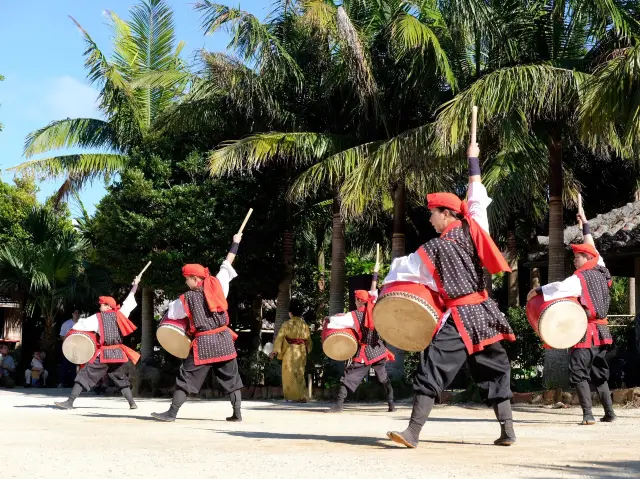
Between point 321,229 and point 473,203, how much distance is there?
14.4m

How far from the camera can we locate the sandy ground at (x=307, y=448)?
507 cm

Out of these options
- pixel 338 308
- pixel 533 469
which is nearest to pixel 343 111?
pixel 338 308

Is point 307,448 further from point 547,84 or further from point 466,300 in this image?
point 547,84

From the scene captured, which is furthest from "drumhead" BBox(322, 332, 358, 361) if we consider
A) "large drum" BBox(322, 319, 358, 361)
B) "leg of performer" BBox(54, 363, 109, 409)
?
"leg of performer" BBox(54, 363, 109, 409)

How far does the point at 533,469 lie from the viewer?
16.5ft

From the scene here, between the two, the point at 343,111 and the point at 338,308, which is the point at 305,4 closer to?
the point at 343,111

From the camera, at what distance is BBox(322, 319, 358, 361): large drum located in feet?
38.3

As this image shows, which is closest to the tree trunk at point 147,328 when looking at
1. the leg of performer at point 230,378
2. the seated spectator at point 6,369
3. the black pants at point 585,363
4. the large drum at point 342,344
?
the seated spectator at point 6,369

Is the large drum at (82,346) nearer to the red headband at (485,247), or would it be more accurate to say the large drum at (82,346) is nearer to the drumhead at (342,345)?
the drumhead at (342,345)

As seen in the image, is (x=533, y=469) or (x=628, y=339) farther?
(x=628, y=339)

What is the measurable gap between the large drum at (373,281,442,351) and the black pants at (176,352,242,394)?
339 cm

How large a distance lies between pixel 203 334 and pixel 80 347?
3214 mm

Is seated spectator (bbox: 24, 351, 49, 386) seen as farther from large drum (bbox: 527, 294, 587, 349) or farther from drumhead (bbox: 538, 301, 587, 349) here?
drumhead (bbox: 538, 301, 587, 349)

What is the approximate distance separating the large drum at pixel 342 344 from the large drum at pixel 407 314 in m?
5.36
